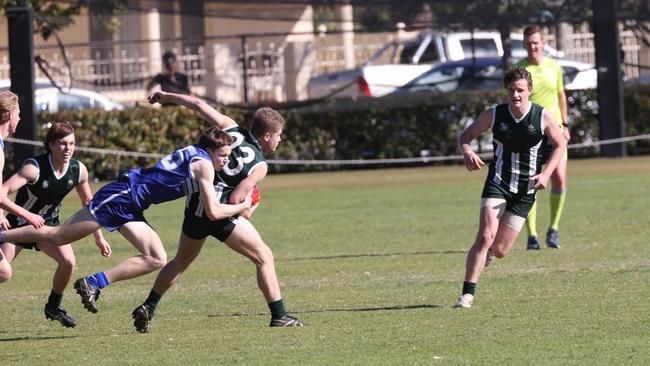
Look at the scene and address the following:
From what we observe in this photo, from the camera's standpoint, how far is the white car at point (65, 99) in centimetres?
2696

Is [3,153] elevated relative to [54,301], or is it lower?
elevated

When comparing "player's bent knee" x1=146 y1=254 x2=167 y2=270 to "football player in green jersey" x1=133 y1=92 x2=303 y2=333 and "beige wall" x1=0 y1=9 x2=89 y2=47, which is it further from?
"beige wall" x1=0 y1=9 x2=89 y2=47

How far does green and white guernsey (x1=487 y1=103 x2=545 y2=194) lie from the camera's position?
1080 cm

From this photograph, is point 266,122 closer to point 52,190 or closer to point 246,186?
point 246,186

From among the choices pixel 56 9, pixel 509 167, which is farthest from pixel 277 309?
pixel 56 9

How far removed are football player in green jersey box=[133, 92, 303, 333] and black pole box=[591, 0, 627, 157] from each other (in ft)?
56.2

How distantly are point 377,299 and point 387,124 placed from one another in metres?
15.8

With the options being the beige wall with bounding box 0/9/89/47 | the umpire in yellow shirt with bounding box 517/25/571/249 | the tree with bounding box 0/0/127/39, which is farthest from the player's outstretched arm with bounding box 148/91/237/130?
the beige wall with bounding box 0/9/89/47

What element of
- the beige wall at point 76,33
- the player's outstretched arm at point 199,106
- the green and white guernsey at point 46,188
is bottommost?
the green and white guernsey at point 46,188

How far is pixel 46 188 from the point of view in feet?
33.4

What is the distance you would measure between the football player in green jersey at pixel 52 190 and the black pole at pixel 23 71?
43.0ft

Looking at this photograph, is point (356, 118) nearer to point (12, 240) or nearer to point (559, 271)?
point (559, 271)

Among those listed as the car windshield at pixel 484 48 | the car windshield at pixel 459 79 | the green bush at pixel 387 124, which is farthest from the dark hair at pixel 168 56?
the car windshield at pixel 484 48

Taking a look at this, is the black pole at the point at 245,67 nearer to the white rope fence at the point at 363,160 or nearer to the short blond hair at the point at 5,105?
the white rope fence at the point at 363,160
